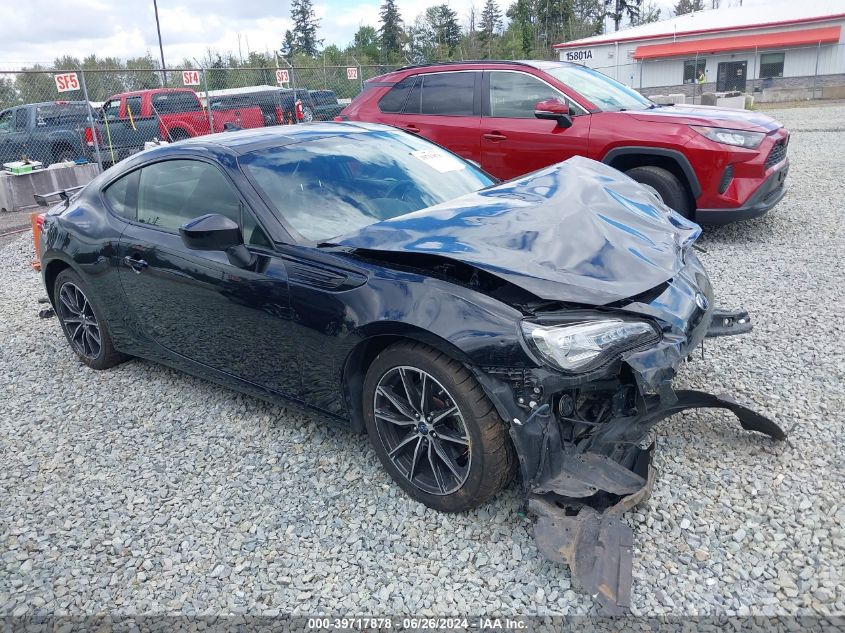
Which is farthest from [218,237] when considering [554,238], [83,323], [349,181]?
[83,323]

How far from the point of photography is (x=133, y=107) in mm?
15227

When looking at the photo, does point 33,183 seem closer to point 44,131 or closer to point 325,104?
point 44,131

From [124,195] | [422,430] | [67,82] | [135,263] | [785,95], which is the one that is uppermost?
[67,82]

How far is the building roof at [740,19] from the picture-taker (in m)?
36.4

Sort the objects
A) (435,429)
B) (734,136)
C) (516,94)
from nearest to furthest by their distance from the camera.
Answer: (435,429) < (734,136) < (516,94)

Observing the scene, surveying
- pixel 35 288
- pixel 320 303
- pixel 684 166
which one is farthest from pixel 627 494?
pixel 35 288

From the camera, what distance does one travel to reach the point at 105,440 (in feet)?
12.2

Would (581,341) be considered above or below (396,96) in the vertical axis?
below

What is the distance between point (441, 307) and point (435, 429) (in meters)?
0.53

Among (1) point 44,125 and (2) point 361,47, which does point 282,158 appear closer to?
(1) point 44,125

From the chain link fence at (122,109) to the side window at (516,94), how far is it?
19.7 ft

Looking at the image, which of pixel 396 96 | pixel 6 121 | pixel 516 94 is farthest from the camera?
pixel 6 121

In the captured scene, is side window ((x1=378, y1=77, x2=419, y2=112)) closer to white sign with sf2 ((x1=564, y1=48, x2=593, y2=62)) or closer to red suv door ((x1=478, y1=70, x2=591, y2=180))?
red suv door ((x1=478, y1=70, x2=591, y2=180))

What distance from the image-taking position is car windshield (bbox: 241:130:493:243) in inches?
131
